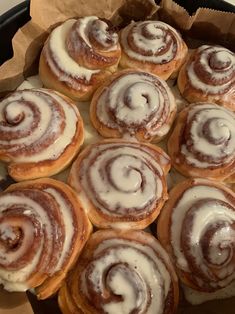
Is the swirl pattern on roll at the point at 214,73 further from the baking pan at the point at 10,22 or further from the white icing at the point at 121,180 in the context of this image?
the baking pan at the point at 10,22

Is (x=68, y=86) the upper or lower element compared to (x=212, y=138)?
upper

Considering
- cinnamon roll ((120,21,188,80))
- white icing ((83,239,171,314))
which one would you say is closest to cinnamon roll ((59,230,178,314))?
white icing ((83,239,171,314))

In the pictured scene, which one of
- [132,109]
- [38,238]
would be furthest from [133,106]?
[38,238]

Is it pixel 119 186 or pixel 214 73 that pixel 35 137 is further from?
pixel 214 73

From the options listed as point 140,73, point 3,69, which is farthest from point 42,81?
point 140,73

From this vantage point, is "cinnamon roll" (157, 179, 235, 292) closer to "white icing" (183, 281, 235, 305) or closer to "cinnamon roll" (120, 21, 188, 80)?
"white icing" (183, 281, 235, 305)

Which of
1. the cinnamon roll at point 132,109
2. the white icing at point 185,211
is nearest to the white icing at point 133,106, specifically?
the cinnamon roll at point 132,109
